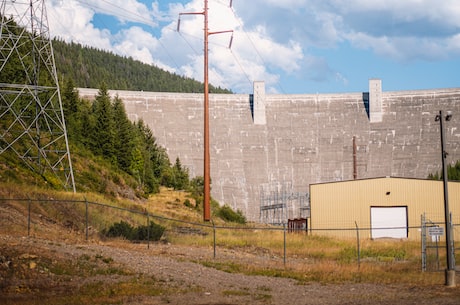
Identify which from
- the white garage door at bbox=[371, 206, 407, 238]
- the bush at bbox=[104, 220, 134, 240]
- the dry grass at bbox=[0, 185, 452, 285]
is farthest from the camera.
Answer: the white garage door at bbox=[371, 206, 407, 238]

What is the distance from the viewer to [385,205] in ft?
159

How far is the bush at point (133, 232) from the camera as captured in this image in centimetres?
3309

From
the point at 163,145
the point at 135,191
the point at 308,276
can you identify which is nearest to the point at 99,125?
the point at 135,191

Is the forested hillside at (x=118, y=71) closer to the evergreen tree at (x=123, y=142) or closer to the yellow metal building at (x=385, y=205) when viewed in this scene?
the evergreen tree at (x=123, y=142)

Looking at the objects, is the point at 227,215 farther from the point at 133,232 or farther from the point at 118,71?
the point at 118,71

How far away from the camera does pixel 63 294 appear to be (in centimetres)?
1958

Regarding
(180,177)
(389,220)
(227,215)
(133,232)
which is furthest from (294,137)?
(133,232)

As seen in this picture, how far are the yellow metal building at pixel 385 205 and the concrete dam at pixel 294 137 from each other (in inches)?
923

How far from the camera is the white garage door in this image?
48.0 meters

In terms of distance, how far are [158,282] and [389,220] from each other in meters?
29.6

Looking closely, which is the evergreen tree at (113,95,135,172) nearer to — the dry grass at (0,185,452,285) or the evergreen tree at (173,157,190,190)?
the evergreen tree at (173,157,190,190)

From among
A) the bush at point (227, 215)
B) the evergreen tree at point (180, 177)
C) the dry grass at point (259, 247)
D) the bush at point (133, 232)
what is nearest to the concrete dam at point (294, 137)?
the evergreen tree at point (180, 177)

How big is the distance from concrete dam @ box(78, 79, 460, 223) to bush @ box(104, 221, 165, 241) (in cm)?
3918

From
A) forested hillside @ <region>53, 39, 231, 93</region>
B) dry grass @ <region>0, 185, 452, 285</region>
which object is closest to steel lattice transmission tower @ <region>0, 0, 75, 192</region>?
dry grass @ <region>0, 185, 452, 285</region>
